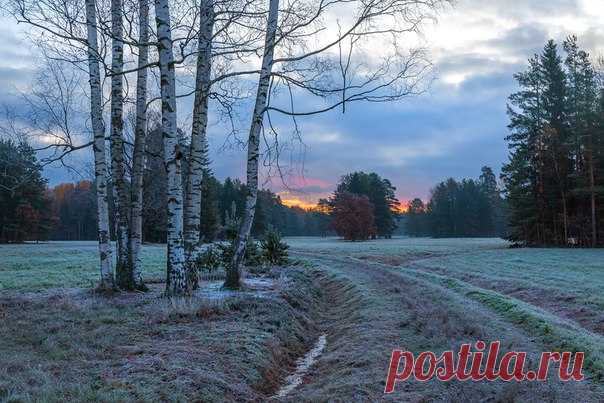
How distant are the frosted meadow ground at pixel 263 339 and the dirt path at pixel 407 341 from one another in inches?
1.1

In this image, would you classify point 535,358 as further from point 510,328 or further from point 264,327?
point 264,327

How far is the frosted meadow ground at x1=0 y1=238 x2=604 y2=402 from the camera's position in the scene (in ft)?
18.2

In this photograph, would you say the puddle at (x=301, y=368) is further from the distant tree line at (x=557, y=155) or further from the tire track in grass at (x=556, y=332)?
the distant tree line at (x=557, y=155)

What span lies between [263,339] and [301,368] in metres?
0.78

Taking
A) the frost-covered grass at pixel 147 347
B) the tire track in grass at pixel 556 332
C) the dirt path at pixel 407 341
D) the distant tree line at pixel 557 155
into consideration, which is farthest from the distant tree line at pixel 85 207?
the distant tree line at pixel 557 155

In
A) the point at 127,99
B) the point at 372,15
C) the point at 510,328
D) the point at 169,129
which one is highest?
the point at 372,15

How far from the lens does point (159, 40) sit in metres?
10.7

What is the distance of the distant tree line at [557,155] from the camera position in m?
40.0

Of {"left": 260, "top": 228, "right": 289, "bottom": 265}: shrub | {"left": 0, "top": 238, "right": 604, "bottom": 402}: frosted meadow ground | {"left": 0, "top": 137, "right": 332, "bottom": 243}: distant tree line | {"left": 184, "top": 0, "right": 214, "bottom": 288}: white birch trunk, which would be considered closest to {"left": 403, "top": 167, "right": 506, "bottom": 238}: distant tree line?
{"left": 0, "top": 137, "right": 332, "bottom": 243}: distant tree line

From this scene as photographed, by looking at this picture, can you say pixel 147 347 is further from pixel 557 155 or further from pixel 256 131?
pixel 557 155

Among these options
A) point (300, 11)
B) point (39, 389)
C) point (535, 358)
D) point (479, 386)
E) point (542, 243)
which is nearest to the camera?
point (39, 389)

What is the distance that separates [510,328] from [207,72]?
9.42 m

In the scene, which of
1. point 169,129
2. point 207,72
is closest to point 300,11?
point 207,72

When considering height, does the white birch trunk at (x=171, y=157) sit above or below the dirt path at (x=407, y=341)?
above
